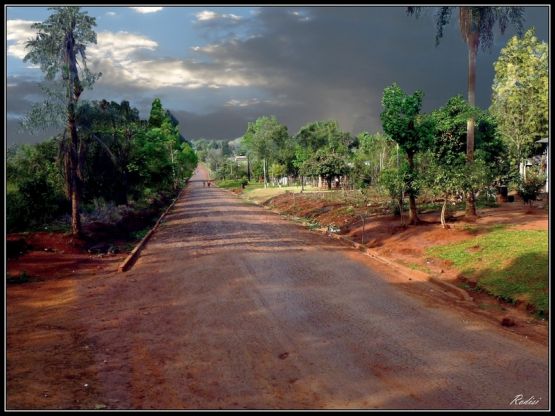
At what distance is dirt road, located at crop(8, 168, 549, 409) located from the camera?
656 centimetres

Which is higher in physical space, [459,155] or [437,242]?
[459,155]

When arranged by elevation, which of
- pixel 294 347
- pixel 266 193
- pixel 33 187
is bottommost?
pixel 294 347

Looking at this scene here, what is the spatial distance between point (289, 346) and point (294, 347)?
96 mm

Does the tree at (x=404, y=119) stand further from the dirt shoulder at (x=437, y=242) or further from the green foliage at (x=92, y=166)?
the green foliage at (x=92, y=166)

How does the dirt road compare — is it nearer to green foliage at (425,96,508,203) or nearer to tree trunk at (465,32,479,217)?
green foliage at (425,96,508,203)

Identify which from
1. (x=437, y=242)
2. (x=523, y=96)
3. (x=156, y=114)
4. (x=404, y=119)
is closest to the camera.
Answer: (x=437, y=242)

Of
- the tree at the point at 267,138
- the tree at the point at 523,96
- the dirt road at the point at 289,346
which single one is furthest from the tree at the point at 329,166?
the dirt road at the point at 289,346

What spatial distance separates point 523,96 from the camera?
40500 millimetres

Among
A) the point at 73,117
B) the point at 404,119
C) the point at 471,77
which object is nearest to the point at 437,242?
the point at 404,119

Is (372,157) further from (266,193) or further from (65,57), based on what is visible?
(65,57)

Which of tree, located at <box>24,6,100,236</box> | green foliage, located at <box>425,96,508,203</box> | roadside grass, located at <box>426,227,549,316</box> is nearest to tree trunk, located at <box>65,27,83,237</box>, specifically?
tree, located at <box>24,6,100,236</box>

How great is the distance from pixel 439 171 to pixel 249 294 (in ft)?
35.2

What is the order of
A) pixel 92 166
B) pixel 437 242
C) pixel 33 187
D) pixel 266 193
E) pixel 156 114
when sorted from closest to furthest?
pixel 437 242 < pixel 33 187 < pixel 92 166 < pixel 156 114 < pixel 266 193

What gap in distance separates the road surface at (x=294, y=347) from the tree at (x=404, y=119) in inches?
315
